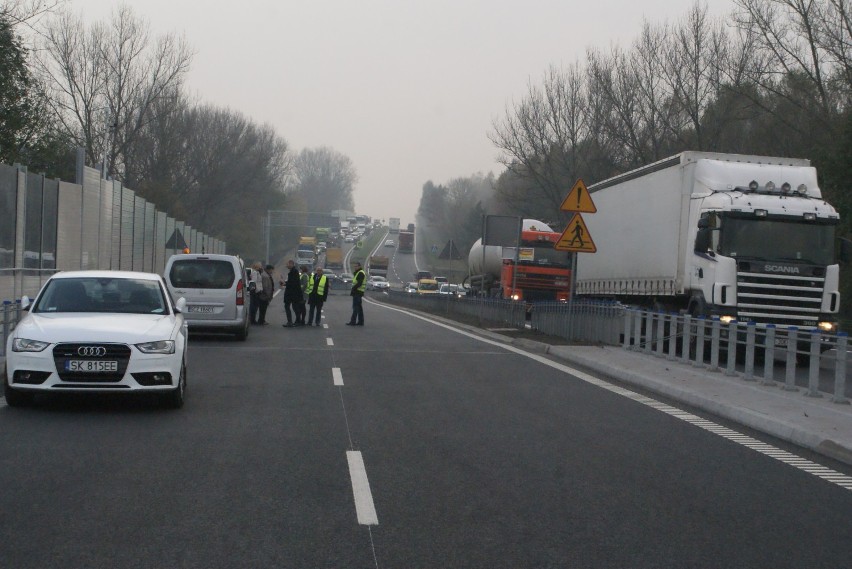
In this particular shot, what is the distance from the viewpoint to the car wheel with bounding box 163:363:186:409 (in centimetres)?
1134

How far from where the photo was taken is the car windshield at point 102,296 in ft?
39.4

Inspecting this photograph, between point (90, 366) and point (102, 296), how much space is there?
179 cm

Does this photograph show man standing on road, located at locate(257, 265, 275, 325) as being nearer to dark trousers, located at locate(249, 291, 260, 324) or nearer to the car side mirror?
dark trousers, located at locate(249, 291, 260, 324)

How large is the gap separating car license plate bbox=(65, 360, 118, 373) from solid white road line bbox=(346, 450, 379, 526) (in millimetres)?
3091

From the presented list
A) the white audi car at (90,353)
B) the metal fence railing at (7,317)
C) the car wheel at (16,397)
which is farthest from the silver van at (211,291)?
the car wheel at (16,397)

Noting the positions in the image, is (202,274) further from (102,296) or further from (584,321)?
(102,296)

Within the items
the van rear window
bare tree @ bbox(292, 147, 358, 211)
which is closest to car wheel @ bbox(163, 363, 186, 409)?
the van rear window

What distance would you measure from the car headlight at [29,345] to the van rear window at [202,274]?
11716 mm

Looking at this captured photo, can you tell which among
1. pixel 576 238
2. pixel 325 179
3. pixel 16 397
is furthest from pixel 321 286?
pixel 325 179

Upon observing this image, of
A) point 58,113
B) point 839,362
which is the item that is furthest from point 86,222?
point 58,113

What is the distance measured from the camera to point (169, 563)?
551 cm

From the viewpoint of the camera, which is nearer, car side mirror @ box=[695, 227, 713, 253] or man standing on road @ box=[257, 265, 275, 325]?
car side mirror @ box=[695, 227, 713, 253]

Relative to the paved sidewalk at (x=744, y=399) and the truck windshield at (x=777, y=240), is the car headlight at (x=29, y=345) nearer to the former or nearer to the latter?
the paved sidewalk at (x=744, y=399)

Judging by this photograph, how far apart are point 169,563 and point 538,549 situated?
6.54 ft
